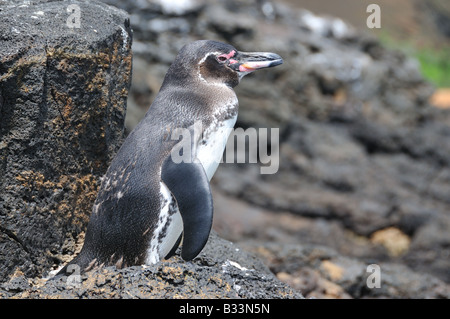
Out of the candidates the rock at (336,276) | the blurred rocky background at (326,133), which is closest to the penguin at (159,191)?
the rock at (336,276)

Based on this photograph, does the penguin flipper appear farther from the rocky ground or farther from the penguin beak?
the rocky ground

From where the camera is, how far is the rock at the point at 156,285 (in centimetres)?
291

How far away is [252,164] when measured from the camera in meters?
10.2

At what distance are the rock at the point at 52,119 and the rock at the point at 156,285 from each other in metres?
0.39

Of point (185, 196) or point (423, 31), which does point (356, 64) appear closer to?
point (185, 196)

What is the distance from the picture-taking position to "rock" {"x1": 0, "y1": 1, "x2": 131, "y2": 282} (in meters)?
3.35

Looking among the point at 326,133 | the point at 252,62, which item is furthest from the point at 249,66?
the point at 326,133

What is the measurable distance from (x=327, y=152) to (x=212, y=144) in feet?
22.8

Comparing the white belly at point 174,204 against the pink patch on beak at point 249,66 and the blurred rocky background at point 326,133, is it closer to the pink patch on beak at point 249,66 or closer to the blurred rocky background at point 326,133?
the pink patch on beak at point 249,66

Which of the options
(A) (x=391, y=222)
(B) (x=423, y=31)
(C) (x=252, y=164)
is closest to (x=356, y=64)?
(C) (x=252, y=164)

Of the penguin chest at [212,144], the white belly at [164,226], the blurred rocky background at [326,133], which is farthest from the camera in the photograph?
the blurred rocky background at [326,133]

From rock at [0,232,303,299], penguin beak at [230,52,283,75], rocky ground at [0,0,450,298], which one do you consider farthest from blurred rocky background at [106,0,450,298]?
rock at [0,232,303,299]

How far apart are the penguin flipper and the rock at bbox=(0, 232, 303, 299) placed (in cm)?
13
